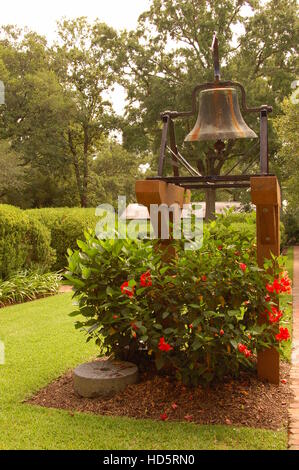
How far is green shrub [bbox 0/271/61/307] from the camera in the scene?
9.28 metres

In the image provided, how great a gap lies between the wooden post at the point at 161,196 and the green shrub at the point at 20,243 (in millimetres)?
5744

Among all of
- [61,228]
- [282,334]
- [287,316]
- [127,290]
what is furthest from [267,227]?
[61,228]

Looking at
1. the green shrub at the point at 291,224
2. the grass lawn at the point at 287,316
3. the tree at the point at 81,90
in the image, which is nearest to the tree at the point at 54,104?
the tree at the point at 81,90

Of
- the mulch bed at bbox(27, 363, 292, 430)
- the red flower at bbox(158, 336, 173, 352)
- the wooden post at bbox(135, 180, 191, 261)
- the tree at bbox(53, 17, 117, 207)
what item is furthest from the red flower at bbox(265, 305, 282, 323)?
the tree at bbox(53, 17, 117, 207)

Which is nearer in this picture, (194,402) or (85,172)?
(194,402)

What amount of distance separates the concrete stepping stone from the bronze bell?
199 centimetres

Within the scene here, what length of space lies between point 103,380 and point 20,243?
262 inches

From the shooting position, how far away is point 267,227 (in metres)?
4.08

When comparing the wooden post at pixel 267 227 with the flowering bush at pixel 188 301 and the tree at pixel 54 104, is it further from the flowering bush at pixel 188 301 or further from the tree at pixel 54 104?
the tree at pixel 54 104

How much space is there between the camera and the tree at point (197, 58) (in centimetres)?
2470

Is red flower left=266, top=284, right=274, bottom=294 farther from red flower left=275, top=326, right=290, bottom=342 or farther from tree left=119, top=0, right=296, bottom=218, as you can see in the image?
tree left=119, top=0, right=296, bottom=218

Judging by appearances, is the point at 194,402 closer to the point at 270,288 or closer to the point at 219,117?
the point at 270,288

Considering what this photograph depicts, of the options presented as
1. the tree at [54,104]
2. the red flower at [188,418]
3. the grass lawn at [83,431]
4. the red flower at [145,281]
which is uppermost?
the tree at [54,104]

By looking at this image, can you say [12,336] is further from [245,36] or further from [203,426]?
[245,36]
